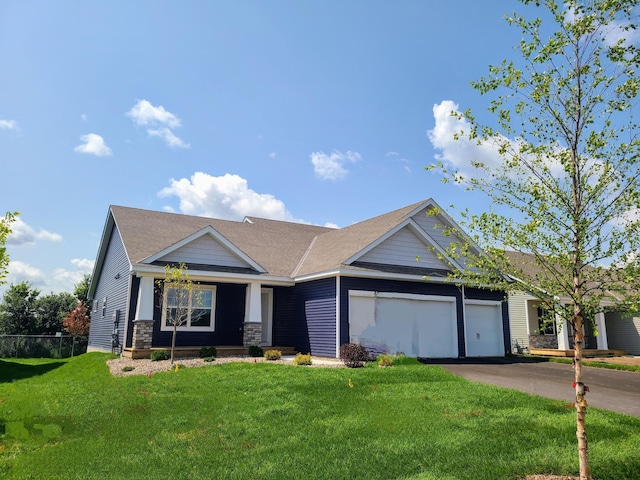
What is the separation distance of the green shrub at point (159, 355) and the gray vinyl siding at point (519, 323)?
18830mm

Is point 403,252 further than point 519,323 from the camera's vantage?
No

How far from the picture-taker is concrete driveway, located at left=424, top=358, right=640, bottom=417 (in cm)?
1054

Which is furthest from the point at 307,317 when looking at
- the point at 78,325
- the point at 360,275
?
the point at 78,325

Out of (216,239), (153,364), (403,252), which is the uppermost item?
(216,239)

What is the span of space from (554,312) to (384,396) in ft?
16.3

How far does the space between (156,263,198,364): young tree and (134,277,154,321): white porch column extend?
0.36 metres

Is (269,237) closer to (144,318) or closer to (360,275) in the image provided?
(360,275)

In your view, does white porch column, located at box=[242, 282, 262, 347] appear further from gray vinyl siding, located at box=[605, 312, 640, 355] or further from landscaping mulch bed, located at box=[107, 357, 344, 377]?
gray vinyl siding, located at box=[605, 312, 640, 355]

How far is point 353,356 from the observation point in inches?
577

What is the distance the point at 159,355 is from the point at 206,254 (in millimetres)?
4564

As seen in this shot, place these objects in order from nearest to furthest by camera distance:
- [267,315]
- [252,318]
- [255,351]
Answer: [255,351]
[252,318]
[267,315]

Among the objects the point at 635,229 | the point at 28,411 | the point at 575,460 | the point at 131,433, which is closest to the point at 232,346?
the point at 28,411

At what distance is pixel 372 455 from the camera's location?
6340 mm

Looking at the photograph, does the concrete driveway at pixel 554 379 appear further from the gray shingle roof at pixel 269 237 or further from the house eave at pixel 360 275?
the gray shingle roof at pixel 269 237
